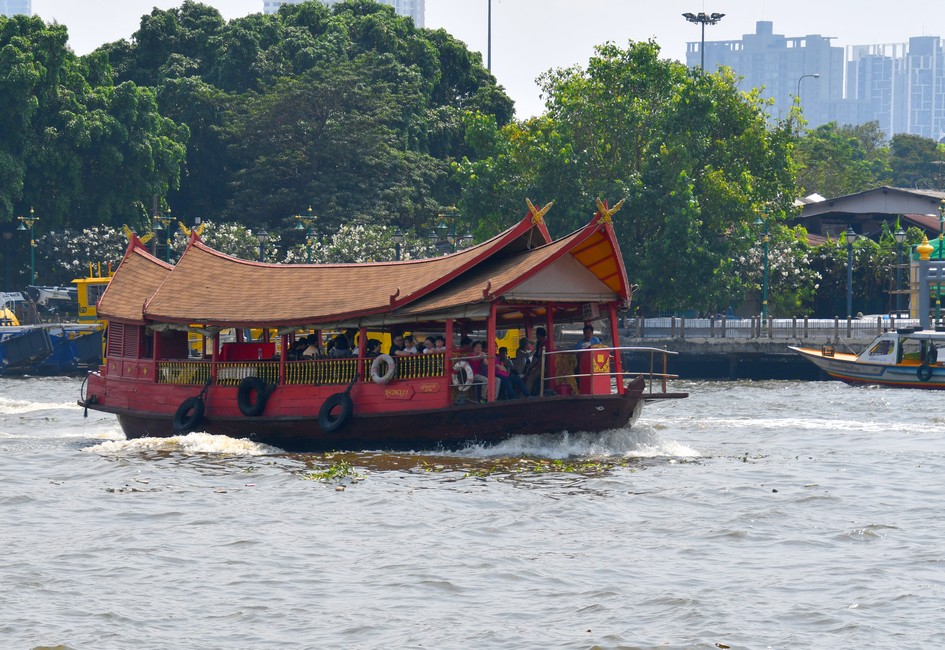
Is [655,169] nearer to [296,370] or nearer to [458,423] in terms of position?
[296,370]

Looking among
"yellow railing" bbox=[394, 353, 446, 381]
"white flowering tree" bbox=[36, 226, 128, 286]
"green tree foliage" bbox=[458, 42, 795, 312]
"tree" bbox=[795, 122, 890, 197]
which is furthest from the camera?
"tree" bbox=[795, 122, 890, 197]

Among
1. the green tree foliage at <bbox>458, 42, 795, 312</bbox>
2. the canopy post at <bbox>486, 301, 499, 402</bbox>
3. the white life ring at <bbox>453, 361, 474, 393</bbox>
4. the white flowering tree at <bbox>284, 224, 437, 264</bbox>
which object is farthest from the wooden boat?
the white life ring at <bbox>453, 361, 474, 393</bbox>

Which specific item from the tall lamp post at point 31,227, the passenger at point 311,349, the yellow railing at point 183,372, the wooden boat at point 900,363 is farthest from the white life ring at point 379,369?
the tall lamp post at point 31,227

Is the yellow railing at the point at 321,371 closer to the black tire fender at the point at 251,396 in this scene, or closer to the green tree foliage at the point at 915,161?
the black tire fender at the point at 251,396

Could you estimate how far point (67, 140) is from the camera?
62094 millimetres

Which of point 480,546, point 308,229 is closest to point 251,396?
point 480,546

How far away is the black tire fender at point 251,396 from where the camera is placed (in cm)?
2464

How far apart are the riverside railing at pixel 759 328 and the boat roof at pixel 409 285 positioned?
27451 mm

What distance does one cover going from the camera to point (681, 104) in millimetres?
53469

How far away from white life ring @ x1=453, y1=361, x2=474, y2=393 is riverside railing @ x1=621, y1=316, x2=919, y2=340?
29.3m

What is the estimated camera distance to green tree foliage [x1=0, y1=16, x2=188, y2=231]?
2377 inches

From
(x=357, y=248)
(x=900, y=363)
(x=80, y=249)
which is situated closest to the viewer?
(x=900, y=363)

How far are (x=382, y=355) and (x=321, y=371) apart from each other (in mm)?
1350

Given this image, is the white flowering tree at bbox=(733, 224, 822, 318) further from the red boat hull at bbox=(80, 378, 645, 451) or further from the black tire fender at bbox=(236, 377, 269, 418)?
the red boat hull at bbox=(80, 378, 645, 451)
